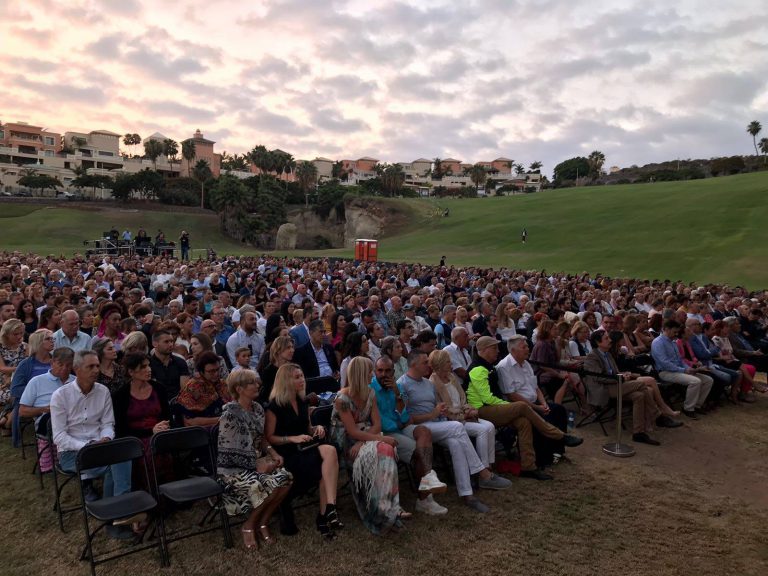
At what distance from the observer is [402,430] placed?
584cm

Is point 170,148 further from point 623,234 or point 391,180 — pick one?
point 623,234

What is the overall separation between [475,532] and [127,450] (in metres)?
3.19

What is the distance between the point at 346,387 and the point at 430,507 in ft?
4.76

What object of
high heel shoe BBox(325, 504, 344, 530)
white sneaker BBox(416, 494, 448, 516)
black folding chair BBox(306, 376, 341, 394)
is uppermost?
black folding chair BBox(306, 376, 341, 394)

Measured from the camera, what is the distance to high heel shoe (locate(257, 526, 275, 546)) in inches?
185

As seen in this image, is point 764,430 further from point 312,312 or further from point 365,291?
point 365,291

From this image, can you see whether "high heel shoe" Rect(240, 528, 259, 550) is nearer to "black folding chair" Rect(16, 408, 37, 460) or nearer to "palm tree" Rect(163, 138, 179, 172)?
"black folding chair" Rect(16, 408, 37, 460)

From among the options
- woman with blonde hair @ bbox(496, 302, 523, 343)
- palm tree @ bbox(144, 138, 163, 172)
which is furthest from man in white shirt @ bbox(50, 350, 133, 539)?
palm tree @ bbox(144, 138, 163, 172)

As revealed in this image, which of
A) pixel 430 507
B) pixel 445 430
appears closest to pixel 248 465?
pixel 430 507

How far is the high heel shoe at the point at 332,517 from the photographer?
4.85 m

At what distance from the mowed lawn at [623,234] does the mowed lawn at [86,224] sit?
Answer: 19.9 metres

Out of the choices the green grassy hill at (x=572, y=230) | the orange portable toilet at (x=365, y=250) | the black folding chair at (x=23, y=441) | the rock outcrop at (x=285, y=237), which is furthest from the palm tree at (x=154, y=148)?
the black folding chair at (x=23, y=441)

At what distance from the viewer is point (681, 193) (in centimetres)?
5384

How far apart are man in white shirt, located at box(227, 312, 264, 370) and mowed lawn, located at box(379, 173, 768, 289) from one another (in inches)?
1076
